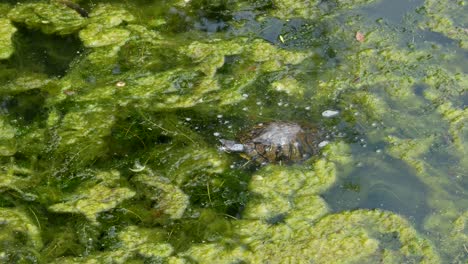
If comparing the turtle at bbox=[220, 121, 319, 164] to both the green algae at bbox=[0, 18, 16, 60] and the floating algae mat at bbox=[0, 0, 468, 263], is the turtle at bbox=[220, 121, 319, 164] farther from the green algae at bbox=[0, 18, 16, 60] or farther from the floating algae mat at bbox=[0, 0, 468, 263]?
the green algae at bbox=[0, 18, 16, 60]

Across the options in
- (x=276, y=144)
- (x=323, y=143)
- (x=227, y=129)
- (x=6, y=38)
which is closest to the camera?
(x=276, y=144)

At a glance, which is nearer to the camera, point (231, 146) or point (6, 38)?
point (231, 146)

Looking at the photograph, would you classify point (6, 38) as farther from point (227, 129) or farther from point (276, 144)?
point (276, 144)

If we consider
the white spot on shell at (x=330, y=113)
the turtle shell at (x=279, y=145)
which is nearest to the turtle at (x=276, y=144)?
the turtle shell at (x=279, y=145)

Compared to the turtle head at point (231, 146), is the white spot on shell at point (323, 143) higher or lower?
higher

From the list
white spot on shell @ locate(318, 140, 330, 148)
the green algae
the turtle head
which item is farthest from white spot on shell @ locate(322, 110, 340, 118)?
the green algae

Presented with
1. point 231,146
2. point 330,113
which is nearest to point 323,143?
point 330,113

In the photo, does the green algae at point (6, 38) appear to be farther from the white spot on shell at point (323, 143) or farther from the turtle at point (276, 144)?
the white spot on shell at point (323, 143)
